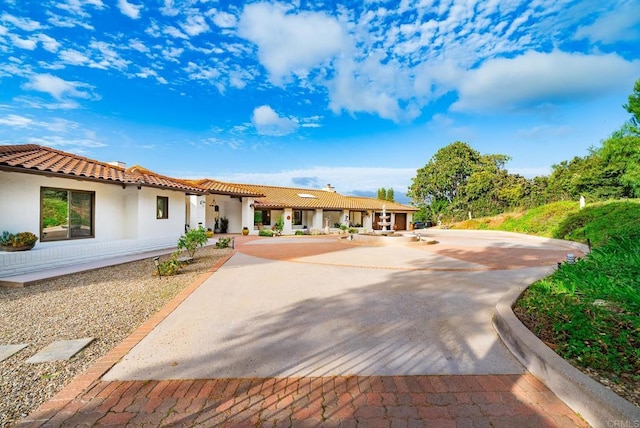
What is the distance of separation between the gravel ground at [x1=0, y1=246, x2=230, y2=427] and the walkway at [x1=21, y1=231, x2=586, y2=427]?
0.25 m

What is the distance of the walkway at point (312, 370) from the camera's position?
7.73ft

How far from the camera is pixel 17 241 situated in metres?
7.73

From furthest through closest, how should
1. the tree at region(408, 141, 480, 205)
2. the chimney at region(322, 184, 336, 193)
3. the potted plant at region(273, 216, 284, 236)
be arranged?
1. the tree at region(408, 141, 480, 205)
2. the chimney at region(322, 184, 336, 193)
3. the potted plant at region(273, 216, 284, 236)

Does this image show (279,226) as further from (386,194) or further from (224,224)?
(386,194)

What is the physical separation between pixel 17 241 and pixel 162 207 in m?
5.82

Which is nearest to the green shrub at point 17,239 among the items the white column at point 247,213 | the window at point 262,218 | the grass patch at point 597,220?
the white column at point 247,213

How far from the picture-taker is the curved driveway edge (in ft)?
6.98

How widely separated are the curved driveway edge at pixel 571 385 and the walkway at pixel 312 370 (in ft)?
0.34

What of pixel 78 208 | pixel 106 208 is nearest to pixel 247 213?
pixel 106 208

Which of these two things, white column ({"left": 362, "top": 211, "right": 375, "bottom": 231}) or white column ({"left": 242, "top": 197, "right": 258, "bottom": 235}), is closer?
white column ({"left": 242, "top": 197, "right": 258, "bottom": 235})

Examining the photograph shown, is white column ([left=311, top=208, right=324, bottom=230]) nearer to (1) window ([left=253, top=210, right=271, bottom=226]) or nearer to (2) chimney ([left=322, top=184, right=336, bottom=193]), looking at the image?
(1) window ([left=253, top=210, right=271, bottom=226])

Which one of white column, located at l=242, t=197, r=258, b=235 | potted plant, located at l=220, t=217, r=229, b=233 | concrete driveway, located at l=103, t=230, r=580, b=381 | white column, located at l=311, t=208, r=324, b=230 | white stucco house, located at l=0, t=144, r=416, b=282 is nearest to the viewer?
concrete driveway, located at l=103, t=230, r=580, b=381

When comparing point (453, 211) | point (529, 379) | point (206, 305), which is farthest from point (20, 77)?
point (453, 211)

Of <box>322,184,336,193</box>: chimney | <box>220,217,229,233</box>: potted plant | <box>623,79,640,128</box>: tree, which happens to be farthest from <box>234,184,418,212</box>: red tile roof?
<box>623,79,640,128</box>: tree
